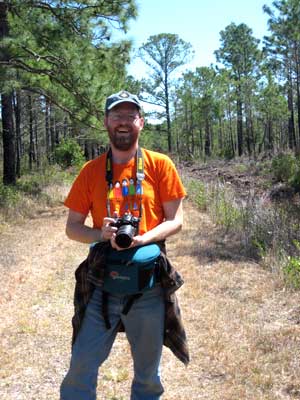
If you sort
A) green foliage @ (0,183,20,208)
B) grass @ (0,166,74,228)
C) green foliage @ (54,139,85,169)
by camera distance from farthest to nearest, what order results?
green foliage @ (54,139,85,169) → green foliage @ (0,183,20,208) → grass @ (0,166,74,228)

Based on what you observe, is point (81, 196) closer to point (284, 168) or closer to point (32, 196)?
point (32, 196)

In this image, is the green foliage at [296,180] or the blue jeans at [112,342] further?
the green foliage at [296,180]

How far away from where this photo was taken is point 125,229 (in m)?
2.35

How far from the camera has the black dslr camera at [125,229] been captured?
2.34m

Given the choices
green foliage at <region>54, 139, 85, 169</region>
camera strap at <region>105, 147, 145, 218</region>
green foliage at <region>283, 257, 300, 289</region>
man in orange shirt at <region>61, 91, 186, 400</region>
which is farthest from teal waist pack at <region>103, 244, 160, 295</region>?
green foliage at <region>54, 139, 85, 169</region>

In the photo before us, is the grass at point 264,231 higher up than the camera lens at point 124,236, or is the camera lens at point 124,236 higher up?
the camera lens at point 124,236

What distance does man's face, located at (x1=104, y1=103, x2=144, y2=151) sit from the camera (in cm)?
260

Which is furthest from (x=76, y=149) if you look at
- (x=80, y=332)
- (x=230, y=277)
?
(x=80, y=332)

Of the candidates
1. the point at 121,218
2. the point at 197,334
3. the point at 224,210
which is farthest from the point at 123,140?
the point at 224,210

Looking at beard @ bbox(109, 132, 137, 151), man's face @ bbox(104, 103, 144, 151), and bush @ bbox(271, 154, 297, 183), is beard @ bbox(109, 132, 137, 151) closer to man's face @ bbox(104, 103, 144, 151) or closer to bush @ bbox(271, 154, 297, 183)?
man's face @ bbox(104, 103, 144, 151)

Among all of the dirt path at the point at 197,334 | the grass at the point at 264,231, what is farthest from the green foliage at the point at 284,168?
the dirt path at the point at 197,334

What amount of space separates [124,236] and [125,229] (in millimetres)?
34

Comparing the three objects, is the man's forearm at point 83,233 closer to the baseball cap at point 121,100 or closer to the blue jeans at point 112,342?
the blue jeans at point 112,342

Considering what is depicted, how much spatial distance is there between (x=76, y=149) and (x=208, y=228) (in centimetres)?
1704
